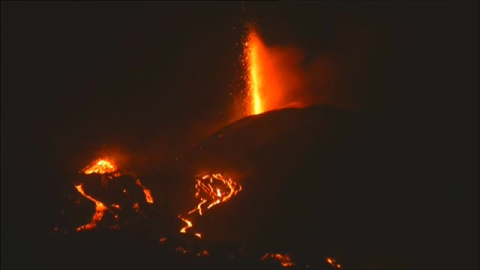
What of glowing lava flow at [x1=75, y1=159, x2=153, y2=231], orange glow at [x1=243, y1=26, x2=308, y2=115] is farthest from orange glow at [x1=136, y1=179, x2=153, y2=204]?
orange glow at [x1=243, y1=26, x2=308, y2=115]

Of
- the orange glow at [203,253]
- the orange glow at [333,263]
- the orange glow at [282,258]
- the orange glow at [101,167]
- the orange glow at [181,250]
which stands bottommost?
the orange glow at [333,263]

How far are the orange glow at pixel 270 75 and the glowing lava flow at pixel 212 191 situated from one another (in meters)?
0.75

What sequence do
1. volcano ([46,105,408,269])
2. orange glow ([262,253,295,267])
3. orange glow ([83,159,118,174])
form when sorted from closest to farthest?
orange glow ([262,253,295,267])
volcano ([46,105,408,269])
orange glow ([83,159,118,174])

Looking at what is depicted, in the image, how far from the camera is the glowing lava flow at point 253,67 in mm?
3682

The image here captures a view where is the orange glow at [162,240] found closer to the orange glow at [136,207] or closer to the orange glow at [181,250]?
the orange glow at [181,250]

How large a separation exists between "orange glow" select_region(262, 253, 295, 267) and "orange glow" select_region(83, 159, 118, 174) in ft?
3.97

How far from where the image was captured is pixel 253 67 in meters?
3.73

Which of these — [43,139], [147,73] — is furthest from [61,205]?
[147,73]

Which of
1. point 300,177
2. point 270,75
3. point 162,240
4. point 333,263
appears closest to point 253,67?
point 270,75

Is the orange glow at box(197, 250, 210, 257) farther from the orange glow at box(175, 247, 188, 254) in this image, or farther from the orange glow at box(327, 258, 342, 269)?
the orange glow at box(327, 258, 342, 269)

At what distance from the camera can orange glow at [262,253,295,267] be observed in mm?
2701

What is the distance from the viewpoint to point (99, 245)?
2.94 meters

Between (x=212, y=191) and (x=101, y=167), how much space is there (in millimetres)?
927

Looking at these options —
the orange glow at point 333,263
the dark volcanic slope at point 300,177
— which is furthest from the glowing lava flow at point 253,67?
the orange glow at point 333,263
